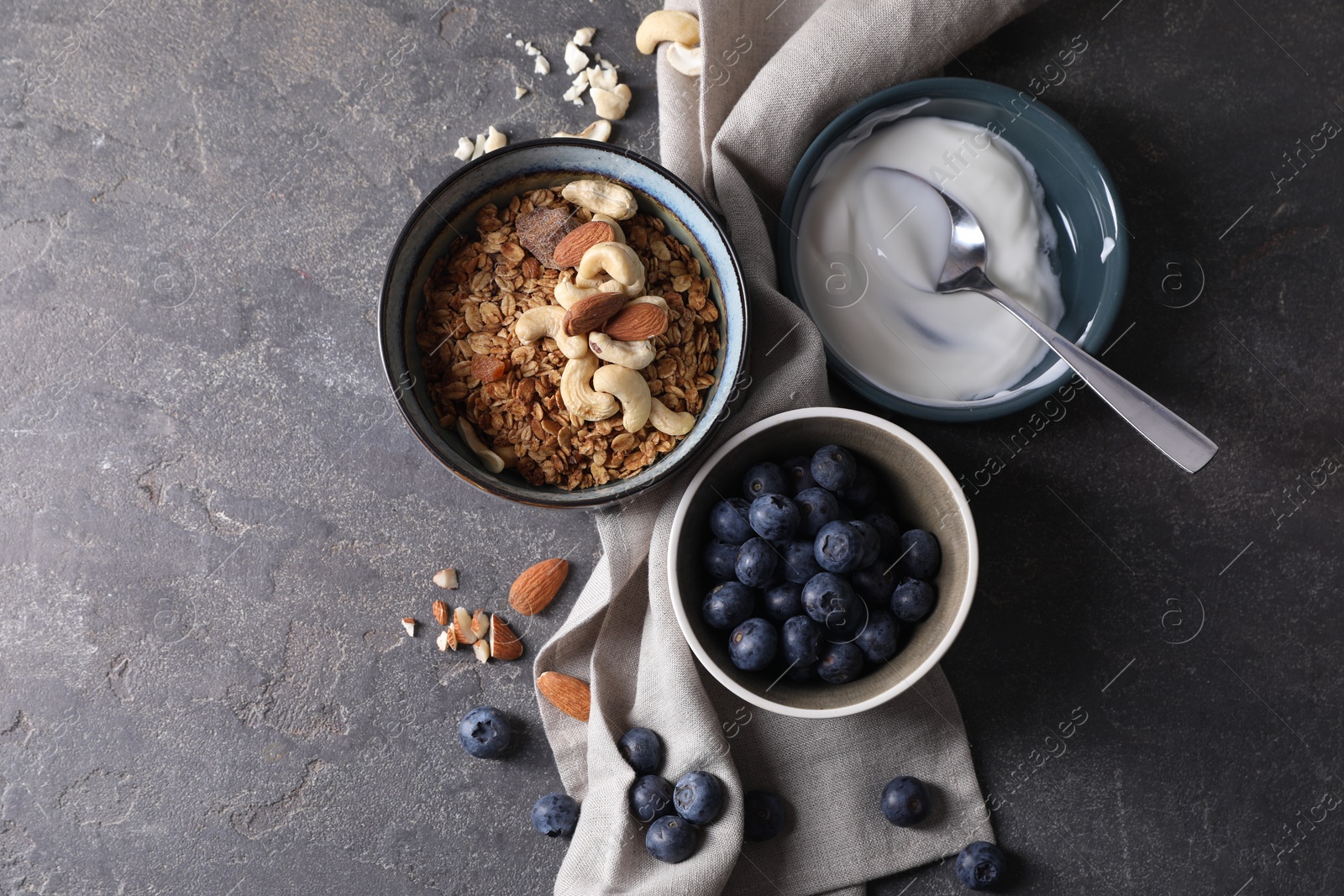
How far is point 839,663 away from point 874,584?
10cm

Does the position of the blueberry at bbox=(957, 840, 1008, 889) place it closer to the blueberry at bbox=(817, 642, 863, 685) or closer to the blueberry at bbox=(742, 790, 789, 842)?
the blueberry at bbox=(742, 790, 789, 842)

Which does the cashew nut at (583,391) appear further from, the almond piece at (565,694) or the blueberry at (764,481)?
the almond piece at (565,694)

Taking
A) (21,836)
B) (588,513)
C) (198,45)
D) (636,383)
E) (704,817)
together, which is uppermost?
(198,45)

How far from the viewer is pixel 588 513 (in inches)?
47.3

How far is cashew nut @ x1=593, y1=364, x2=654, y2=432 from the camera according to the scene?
974mm

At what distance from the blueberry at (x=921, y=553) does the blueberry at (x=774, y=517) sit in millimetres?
154

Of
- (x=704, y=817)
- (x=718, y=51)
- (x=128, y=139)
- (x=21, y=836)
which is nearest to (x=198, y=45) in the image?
(x=128, y=139)

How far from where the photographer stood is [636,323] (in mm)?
987

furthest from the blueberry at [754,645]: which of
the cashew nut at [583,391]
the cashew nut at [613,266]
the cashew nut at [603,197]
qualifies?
the cashew nut at [603,197]

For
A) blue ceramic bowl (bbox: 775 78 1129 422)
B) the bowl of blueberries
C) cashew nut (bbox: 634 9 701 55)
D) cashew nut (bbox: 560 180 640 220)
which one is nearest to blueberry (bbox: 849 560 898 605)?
the bowl of blueberries

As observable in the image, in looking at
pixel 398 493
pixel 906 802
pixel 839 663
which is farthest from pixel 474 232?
pixel 906 802

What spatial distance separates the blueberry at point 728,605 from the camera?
100cm

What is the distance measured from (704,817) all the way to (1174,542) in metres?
0.79

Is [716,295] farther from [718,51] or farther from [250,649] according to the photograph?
[250,649]
